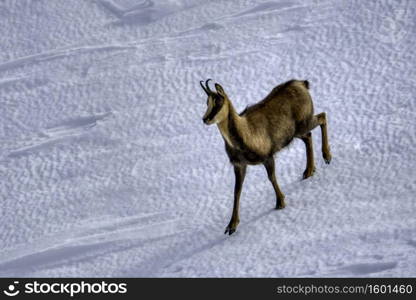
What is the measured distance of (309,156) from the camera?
9.33 meters

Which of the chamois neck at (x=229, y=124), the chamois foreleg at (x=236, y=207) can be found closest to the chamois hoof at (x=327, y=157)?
A: the chamois foreleg at (x=236, y=207)

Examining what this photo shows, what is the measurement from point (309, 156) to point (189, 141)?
63.8 inches

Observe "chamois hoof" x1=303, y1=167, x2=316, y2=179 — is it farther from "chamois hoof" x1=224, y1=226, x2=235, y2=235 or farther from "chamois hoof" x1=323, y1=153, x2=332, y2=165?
"chamois hoof" x1=224, y1=226, x2=235, y2=235

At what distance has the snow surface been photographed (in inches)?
336

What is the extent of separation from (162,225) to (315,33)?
12.4 feet

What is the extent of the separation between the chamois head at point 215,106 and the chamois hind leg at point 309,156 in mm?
1278

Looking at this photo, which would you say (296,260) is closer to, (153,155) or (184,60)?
(153,155)

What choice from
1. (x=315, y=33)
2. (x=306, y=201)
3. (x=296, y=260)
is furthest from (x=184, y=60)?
(x=296, y=260)

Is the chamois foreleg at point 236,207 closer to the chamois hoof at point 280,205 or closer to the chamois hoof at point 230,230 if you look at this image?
the chamois hoof at point 230,230

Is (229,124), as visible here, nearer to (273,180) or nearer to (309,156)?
(273,180)

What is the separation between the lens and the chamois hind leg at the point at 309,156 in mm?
9297

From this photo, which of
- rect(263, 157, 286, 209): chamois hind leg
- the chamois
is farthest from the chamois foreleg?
rect(263, 157, 286, 209): chamois hind leg

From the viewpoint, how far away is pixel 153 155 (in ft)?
33.8

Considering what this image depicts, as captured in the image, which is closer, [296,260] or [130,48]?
[296,260]
